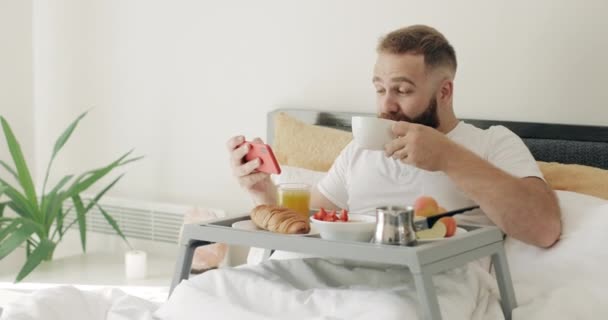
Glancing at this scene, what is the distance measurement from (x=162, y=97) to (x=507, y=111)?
1.41m

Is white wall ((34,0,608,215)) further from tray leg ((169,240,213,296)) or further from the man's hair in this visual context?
tray leg ((169,240,213,296))

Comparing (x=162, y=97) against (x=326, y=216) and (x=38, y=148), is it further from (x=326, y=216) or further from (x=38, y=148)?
(x=326, y=216)

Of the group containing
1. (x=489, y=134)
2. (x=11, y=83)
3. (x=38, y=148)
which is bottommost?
(x=38, y=148)

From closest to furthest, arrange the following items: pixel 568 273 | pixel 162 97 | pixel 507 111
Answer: pixel 568 273 < pixel 507 111 < pixel 162 97

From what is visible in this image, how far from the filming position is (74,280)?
3.60m

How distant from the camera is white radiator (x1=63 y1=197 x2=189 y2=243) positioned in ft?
12.5

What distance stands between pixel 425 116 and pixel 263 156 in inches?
18.5

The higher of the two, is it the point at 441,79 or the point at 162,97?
the point at 441,79

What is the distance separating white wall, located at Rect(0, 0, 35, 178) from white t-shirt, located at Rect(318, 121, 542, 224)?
187cm

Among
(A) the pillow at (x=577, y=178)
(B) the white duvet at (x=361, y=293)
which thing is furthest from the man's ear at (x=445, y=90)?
(B) the white duvet at (x=361, y=293)

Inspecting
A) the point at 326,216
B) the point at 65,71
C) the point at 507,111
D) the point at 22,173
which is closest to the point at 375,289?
the point at 326,216

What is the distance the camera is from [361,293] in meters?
1.96

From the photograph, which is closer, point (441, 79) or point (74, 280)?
point (441, 79)

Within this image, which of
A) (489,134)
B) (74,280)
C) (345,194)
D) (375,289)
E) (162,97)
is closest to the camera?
(375,289)
